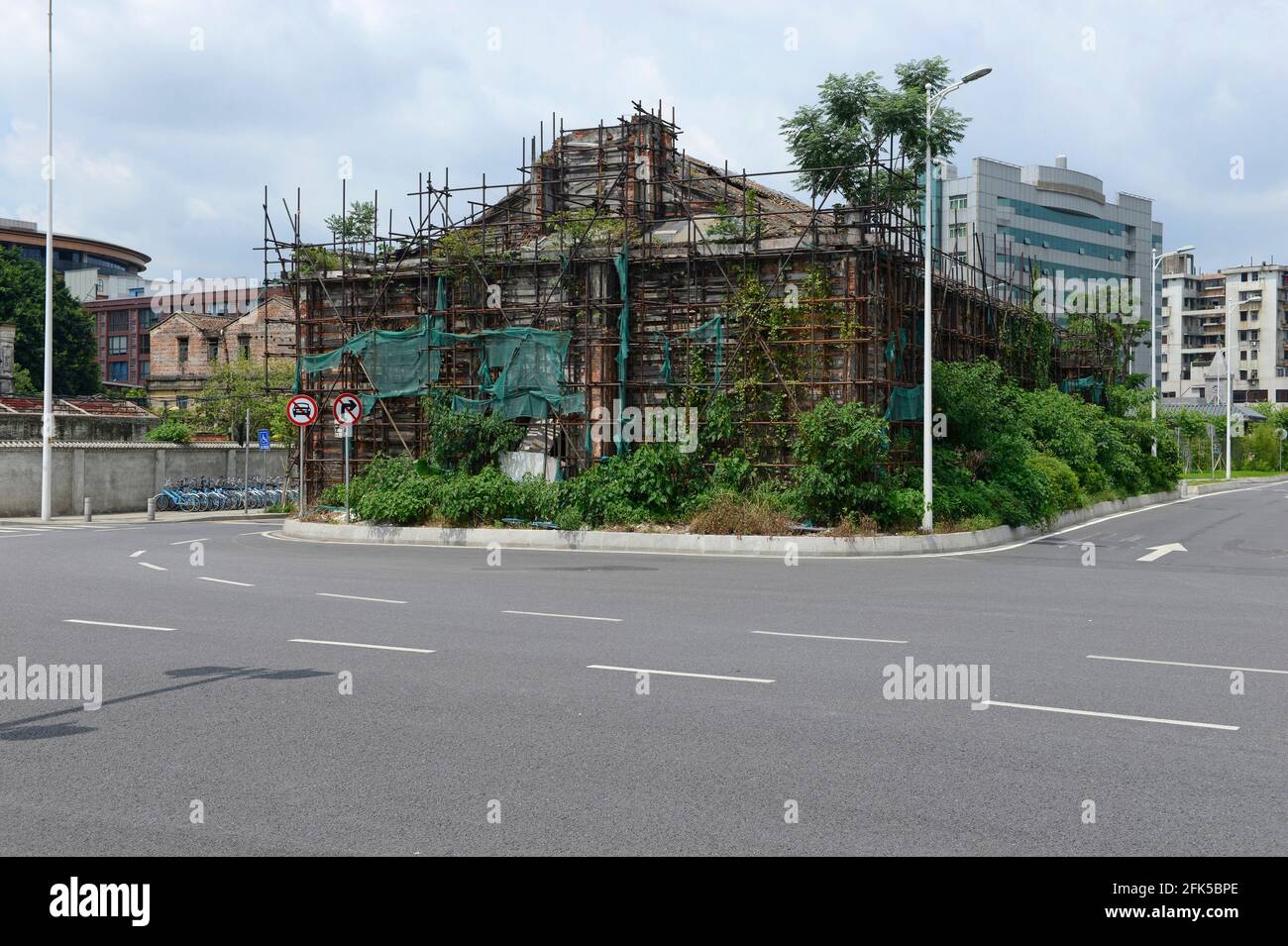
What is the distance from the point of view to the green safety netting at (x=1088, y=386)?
4719cm

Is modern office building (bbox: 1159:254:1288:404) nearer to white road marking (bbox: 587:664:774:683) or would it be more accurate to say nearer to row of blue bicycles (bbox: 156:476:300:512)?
row of blue bicycles (bbox: 156:476:300:512)

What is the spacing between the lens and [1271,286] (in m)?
127

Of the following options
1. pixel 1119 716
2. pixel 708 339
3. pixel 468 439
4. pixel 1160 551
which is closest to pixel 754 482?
pixel 708 339

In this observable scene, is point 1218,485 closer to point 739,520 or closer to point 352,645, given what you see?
point 739,520

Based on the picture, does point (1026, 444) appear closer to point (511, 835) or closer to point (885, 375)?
point (885, 375)

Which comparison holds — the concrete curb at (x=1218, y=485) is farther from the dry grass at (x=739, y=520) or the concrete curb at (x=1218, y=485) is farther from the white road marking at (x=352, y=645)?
the white road marking at (x=352, y=645)

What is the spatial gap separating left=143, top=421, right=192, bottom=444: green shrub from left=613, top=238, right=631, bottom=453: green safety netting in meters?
31.5

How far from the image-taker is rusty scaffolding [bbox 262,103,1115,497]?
2609cm

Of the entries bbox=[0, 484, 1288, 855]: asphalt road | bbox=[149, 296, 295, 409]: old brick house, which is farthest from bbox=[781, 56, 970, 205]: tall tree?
bbox=[149, 296, 295, 409]: old brick house

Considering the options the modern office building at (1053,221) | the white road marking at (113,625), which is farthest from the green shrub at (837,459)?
the modern office building at (1053,221)

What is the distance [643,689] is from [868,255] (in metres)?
18.6

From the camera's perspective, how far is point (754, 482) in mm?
25812

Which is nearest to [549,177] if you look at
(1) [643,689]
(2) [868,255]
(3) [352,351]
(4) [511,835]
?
(3) [352,351]

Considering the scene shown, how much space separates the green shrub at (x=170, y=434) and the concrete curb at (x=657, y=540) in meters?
27.7
